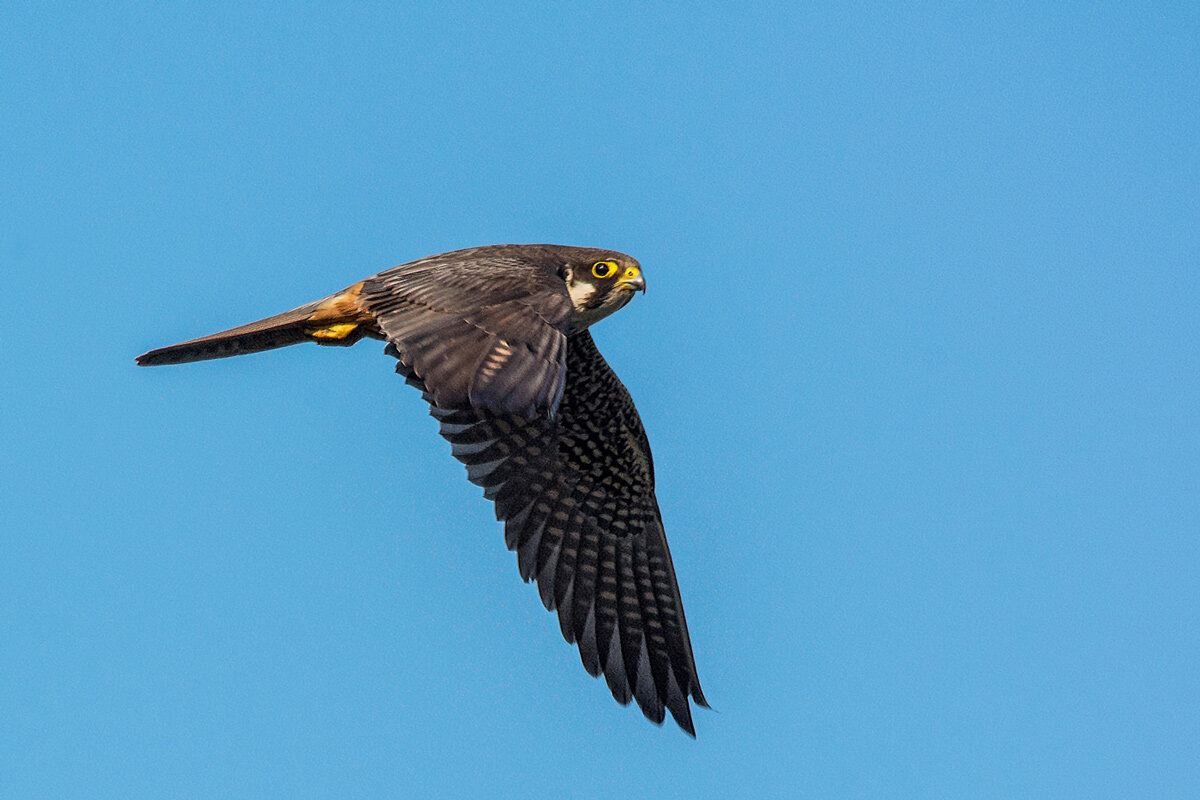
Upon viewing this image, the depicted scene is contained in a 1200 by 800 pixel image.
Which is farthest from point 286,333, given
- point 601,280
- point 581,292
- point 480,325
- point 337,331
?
point 480,325

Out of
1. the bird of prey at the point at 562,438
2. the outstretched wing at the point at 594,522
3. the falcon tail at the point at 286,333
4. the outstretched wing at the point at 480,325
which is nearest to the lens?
the outstretched wing at the point at 480,325

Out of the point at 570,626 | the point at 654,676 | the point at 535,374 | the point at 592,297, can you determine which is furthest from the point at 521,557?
the point at 535,374

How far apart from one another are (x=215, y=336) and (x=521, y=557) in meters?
2.70

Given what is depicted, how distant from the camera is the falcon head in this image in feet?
30.2

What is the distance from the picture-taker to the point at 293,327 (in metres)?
9.25

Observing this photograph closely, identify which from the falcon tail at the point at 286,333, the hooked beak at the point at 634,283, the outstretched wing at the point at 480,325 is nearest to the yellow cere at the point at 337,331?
the falcon tail at the point at 286,333

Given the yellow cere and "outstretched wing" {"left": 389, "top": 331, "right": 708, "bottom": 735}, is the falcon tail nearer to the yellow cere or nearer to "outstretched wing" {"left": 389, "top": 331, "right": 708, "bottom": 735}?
the yellow cere

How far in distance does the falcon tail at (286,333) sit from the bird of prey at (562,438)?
0.03ft

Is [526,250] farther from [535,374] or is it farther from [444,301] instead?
Result: [535,374]

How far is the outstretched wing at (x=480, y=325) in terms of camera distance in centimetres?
700

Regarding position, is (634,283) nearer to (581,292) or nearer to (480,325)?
(581,292)

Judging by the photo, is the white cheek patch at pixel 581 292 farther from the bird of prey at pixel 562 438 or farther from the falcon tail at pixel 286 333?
the falcon tail at pixel 286 333

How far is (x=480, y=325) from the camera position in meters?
7.50

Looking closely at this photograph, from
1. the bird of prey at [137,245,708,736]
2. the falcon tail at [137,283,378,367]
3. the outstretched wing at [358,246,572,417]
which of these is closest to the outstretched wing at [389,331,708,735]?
the bird of prey at [137,245,708,736]
